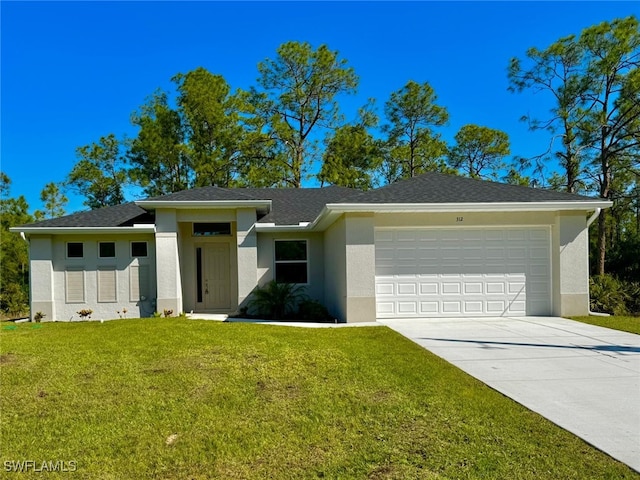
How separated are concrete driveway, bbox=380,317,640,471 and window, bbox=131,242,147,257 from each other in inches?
335

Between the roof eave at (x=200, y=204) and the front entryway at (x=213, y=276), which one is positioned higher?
the roof eave at (x=200, y=204)

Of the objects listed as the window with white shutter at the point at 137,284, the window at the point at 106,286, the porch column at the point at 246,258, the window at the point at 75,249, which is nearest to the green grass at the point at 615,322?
the porch column at the point at 246,258

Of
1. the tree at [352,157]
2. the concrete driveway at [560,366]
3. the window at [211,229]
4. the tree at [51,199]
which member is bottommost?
the concrete driveway at [560,366]

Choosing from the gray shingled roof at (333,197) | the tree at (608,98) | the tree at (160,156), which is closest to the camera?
the gray shingled roof at (333,197)

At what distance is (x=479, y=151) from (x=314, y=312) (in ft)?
78.6

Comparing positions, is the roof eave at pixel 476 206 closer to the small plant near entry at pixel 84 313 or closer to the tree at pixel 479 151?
the small plant near entry at pixel 84 313

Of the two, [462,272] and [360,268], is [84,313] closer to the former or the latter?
[360,268]

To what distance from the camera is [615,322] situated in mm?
10305

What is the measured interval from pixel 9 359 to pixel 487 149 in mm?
31008

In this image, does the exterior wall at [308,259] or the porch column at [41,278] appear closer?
the porch column at [41,278]

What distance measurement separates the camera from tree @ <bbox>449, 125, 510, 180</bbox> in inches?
1208

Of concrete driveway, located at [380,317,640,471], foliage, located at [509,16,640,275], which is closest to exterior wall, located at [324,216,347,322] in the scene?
concrete driveway, located at [380,317,640,471]

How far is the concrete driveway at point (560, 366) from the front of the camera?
408 centimetres

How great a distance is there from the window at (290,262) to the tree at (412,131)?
16706mm
